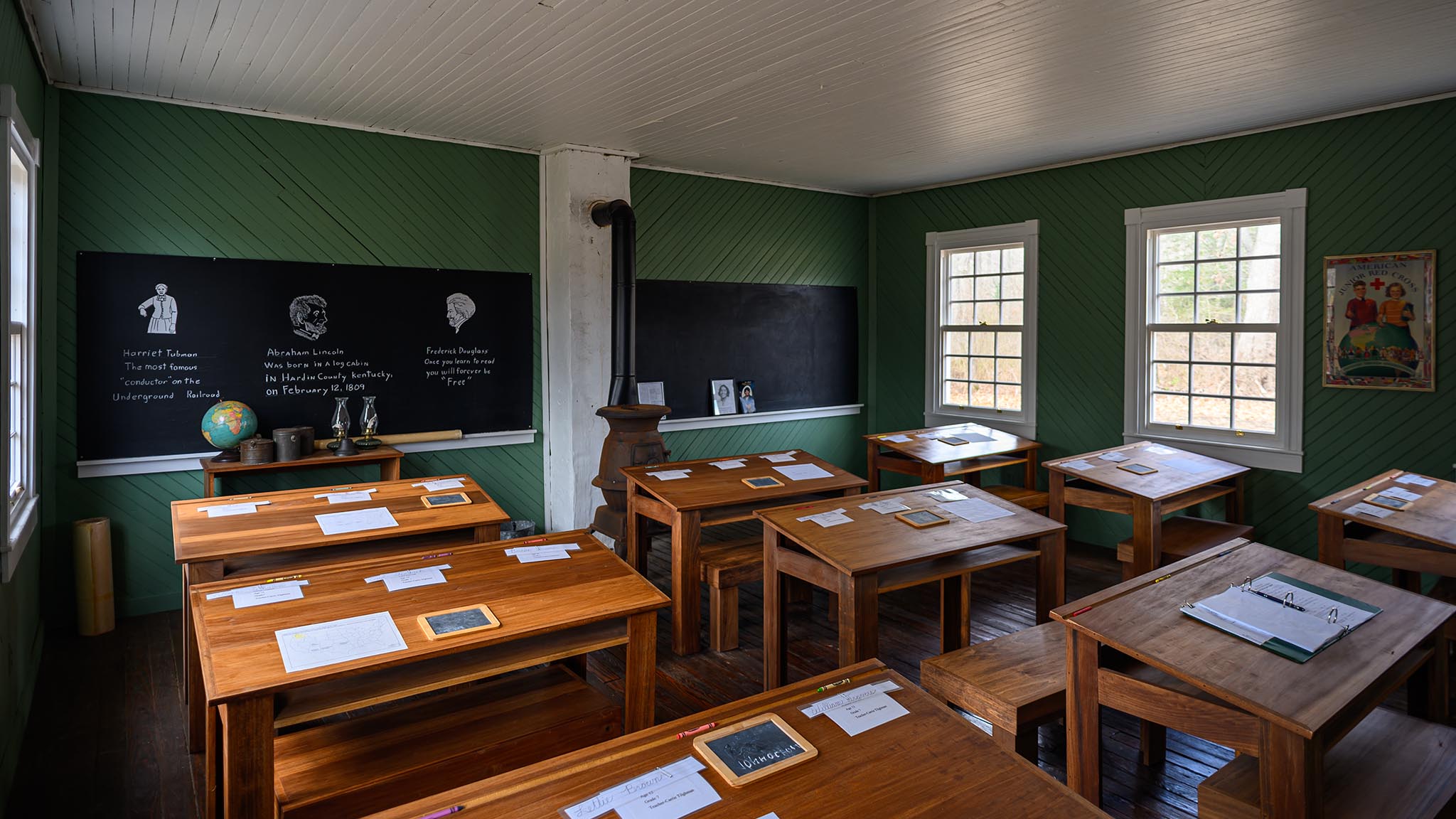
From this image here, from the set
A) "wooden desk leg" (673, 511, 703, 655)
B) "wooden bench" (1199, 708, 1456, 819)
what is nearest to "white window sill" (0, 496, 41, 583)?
"wooden desk leg" (673, 511, 703, 655)

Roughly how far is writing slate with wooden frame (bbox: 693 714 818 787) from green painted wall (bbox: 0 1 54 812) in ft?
8.41

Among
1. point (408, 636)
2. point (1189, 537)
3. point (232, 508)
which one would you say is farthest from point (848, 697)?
point (1189, 537)

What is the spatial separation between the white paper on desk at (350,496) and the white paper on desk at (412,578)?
45.0 inches

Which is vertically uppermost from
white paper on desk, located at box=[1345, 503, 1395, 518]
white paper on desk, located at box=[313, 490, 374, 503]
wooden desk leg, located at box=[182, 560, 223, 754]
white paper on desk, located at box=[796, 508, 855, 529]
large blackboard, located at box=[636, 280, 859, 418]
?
large blackboard, located at box=[636, 280, 859, 418]

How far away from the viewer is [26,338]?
371 cm

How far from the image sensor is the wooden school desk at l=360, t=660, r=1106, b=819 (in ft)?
4.52

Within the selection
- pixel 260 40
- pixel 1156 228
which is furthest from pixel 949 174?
pixel 260 40

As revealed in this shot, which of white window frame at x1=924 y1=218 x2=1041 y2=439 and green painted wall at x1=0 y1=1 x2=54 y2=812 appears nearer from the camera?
green painted wall at x1=0 y1=1 x2=54 y2=812

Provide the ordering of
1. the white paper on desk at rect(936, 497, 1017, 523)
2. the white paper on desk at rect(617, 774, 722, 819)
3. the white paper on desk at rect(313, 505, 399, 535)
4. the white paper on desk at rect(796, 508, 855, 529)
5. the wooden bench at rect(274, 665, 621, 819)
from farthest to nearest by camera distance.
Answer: the white paper on desk at rect(936, 497, 1017, 523) → the white paper on desk at rect(796, 508, 855, 529) → the white paper on desk at rect(313, 505, 399, 535) → the wooden bench at rect(274, 665, 621, 819) → the white paper on desk at rect(617, 774, 722, 819)

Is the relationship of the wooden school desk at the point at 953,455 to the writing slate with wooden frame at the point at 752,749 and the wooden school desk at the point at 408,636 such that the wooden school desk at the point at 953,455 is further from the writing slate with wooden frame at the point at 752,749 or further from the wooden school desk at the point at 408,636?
the writing slate with wooden frame at the point at 752,749

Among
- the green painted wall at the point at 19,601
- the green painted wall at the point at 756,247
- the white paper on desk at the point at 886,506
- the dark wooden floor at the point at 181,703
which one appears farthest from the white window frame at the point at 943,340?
the green painted wall at the point at 19,601

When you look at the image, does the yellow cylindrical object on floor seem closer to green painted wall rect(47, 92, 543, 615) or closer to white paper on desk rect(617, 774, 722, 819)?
green painted wall rect(47, 92, 543, 615)

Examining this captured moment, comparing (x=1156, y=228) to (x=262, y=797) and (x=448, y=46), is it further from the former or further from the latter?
(x=262, y=797)

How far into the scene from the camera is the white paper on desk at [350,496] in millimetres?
3549
